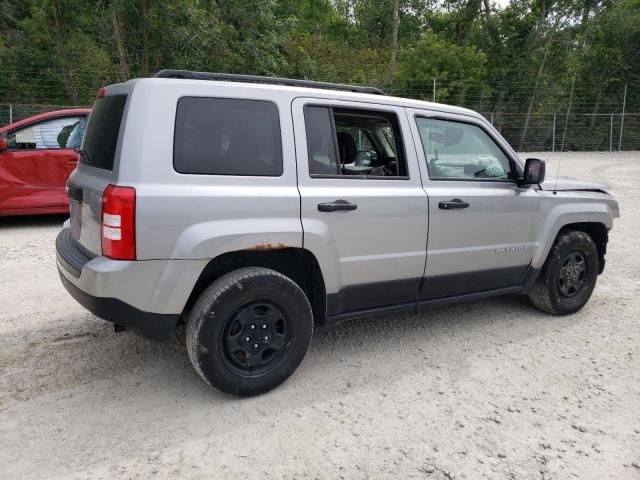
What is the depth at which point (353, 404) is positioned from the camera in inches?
124

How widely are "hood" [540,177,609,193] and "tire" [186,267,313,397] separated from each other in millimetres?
2468

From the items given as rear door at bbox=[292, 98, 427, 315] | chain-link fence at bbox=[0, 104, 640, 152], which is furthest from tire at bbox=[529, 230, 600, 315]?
chain-link fence at bbox=[0, 104, 640, 152]

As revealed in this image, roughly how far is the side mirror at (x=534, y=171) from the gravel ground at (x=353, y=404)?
1.24 m

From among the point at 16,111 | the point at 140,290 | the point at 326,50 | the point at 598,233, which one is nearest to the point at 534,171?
the point at 598,233

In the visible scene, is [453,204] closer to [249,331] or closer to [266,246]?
[266,246]

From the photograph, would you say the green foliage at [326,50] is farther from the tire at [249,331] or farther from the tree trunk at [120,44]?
the tire at [249,331]

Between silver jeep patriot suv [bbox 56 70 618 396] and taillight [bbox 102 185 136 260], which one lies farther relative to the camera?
silver jeep patriot suv [bbox 56 70 618 396]

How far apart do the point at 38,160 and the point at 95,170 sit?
5.27 m

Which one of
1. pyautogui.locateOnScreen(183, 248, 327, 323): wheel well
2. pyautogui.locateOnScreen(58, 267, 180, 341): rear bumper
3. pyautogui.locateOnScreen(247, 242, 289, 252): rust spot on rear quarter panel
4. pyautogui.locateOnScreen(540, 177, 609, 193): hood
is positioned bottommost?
pyautogui.locateOnScreen(58, 267, 180, 341): rear bumper

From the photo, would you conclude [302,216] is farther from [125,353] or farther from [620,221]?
[620,221]

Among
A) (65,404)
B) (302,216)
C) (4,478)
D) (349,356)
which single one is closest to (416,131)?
(302,216)

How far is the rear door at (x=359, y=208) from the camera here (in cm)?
329

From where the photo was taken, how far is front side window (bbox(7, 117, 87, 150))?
7.62 m

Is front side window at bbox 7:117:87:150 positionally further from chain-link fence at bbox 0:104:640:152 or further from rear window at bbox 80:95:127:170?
chain-link fence at bbox 0:104:640:152
